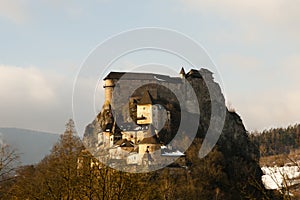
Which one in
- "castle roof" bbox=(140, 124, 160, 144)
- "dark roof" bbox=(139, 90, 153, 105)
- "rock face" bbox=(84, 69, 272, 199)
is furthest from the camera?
"dark roof" bbox=(139, 90, 153, 105)

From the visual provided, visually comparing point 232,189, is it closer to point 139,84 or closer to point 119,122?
point 119,122

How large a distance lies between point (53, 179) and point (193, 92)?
67819 mm

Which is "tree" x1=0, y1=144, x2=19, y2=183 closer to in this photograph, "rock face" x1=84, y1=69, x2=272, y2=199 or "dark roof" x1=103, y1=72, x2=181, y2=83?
"rock face" x1=84, y1=69, x2=272, y2=199

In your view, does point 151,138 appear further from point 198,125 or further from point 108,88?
point 108,88

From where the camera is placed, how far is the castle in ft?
199

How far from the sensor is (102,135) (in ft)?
227

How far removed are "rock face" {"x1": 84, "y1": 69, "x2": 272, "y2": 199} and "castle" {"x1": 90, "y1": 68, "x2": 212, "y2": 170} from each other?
6.6 inches

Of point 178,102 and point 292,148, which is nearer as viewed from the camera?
point 178,102

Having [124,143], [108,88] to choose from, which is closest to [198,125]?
[124,143]

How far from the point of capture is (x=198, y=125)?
250 ft

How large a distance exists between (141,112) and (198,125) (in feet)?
34.8

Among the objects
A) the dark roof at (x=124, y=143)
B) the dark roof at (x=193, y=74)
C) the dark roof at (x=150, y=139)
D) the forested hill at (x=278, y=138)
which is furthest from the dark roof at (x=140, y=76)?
the forested hill at (x=278, y=138)

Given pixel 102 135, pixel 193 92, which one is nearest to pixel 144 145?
pixel 102 135

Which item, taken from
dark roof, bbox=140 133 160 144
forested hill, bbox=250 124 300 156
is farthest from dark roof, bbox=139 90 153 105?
forested hill, bbox=250 124 300 156
